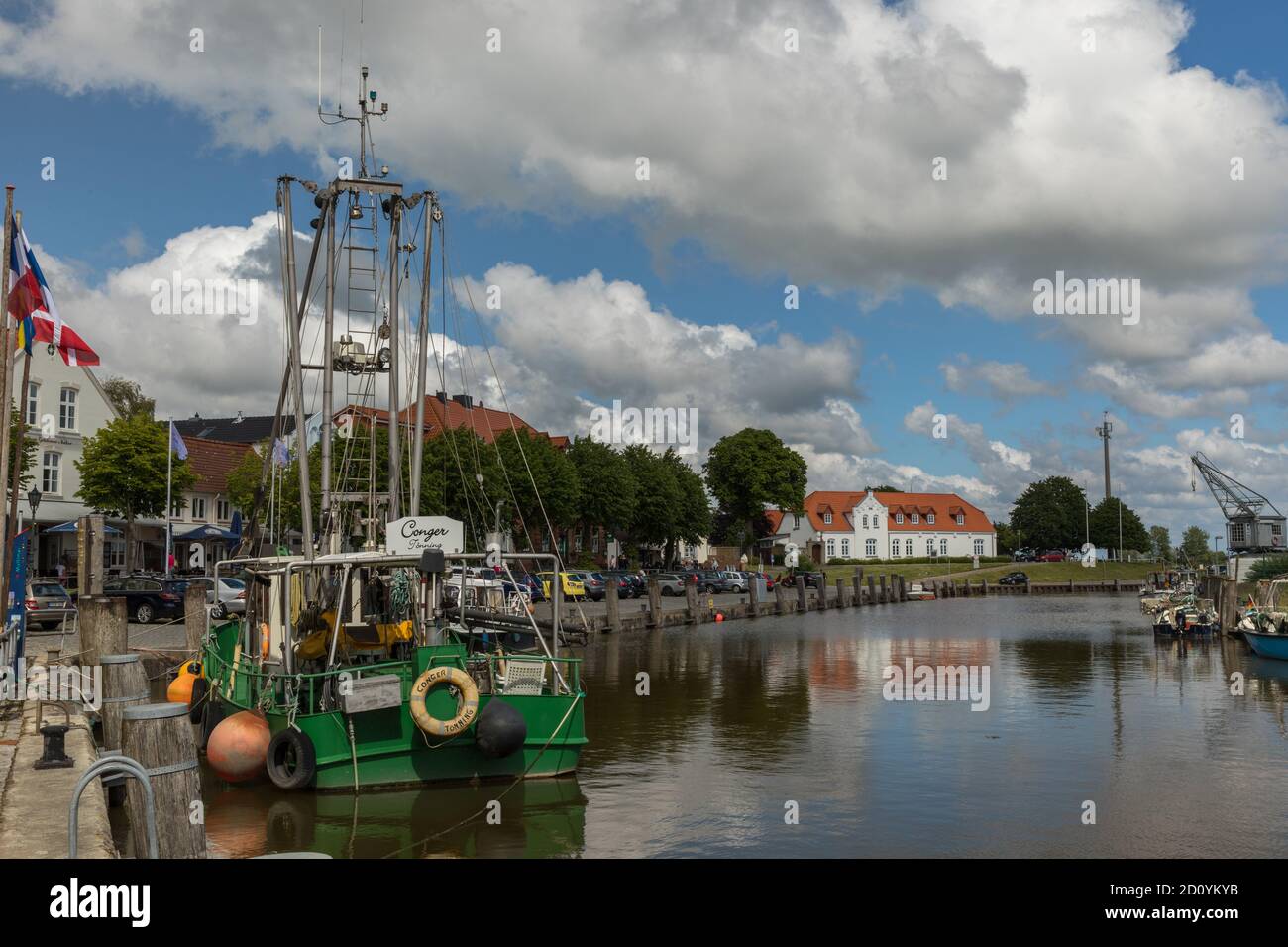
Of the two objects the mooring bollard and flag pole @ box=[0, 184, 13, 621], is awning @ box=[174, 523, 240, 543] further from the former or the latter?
flag pole @ box=[0, 184, 13, 621]

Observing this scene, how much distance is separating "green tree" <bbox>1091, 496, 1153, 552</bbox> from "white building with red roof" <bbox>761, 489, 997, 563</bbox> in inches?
474

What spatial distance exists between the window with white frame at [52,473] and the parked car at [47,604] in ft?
73.9

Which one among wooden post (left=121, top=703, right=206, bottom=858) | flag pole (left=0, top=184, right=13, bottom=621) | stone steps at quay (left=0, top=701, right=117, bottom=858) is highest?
flag pole (left=0, top=184, right=13, bottom=621)

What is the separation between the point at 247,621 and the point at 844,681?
1639cm

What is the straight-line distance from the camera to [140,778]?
6871 mm

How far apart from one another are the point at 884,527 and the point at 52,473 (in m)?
97.4

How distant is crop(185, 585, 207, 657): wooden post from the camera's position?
24.5m

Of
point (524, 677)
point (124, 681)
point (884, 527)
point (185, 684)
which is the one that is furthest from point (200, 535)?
point (884, 527)

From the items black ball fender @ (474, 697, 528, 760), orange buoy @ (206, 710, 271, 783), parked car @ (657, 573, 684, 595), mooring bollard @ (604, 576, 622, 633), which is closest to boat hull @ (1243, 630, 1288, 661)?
mooring bollard @ (604, 576, 622, 633)

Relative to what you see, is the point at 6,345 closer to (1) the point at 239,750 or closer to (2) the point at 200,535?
(1) the point at 239,750

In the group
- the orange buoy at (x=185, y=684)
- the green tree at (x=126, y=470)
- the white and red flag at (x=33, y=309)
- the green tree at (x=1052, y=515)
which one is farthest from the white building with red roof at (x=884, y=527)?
the white and red flag at (x=33, y=309)

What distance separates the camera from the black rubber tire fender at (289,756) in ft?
49.2

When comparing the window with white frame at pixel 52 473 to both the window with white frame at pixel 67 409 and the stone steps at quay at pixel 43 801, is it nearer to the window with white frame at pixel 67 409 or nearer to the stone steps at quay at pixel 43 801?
the window with white frame at pixel 67 409

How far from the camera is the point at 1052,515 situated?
5497 inches
